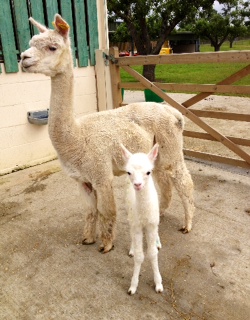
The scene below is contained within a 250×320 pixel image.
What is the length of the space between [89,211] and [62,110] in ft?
3.80

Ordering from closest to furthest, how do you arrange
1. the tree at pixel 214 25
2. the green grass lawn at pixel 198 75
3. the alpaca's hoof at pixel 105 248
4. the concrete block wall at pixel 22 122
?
1. the alpaca's hoof at pixel 105 248
2. the concrete block wall at pixel 22 122
3. the green grass lawn at pixel 198 75
4. the tree at pixel 214 25

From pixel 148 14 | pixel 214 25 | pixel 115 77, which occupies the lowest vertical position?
pixel 115 77

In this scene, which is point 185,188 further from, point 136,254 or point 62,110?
point 62,110

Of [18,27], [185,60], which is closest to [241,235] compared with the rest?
[185,60]

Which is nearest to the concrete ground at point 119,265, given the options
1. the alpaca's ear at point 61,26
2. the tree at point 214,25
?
the alpaca's ear at point 61,26

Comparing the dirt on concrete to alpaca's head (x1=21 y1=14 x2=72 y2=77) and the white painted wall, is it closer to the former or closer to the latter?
the white painted wall

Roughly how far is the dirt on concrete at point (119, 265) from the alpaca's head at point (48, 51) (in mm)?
1894

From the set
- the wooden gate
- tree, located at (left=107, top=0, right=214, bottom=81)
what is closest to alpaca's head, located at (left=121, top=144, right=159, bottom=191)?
the wooden gate

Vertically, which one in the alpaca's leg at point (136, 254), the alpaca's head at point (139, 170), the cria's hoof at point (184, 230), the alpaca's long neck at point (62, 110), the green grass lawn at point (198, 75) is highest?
the alpaca's long neck at point (62, 110)

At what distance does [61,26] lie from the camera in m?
2.65

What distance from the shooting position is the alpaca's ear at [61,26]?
260 centimetres

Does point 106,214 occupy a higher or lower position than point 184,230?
higher

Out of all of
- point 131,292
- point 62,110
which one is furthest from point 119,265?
point 62,110

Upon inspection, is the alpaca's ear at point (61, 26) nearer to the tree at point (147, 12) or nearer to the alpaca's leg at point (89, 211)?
the alpaca's leg at point (89, 211)
